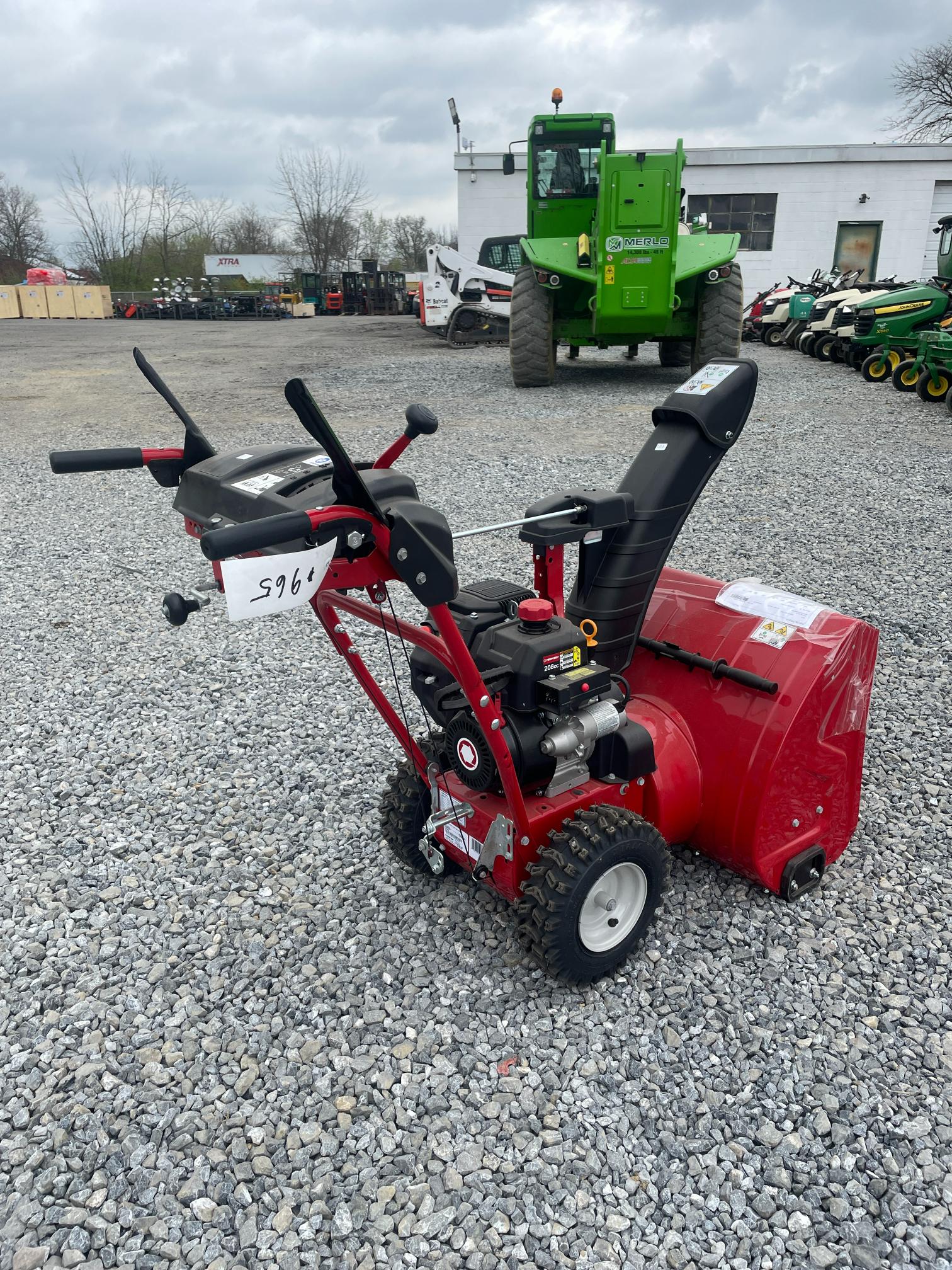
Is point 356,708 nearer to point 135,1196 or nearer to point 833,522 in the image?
point 135,1196

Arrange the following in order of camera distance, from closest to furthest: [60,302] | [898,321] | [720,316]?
[720,316], [898,321], [60,302]

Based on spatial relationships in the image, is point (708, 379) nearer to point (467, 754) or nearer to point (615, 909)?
point (467, 754)

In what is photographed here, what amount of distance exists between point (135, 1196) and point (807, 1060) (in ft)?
4.93

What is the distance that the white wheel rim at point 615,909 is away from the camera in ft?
7.34

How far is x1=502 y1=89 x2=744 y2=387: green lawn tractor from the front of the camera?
31.6ft

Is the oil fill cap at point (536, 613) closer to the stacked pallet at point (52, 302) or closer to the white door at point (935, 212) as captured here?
the white door at point (935, 212)

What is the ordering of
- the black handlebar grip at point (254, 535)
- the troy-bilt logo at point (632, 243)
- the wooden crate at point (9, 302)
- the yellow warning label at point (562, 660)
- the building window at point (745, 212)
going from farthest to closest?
the wooden crate at point (9, 302) → the building window at point (745, 212) → the troy-bilt logo at point (632, 243) → the yellow warning label at point (562, 660) → the black handlebar grip at point (254, 535)

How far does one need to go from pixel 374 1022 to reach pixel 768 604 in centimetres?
155

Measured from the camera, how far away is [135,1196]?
1794mm

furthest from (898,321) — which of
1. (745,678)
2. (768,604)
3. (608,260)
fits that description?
(745,678)

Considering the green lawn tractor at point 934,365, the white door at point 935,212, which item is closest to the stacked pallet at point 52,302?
the white door at point 935,212

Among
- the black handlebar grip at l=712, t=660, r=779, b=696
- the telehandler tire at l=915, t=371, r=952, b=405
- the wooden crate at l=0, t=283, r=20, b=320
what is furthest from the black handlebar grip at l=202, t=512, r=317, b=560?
the wooden crate at l=0, t=283, r=20, b=320

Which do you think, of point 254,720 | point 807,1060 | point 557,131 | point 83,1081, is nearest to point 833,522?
point 254,720

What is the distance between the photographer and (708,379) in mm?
2527
